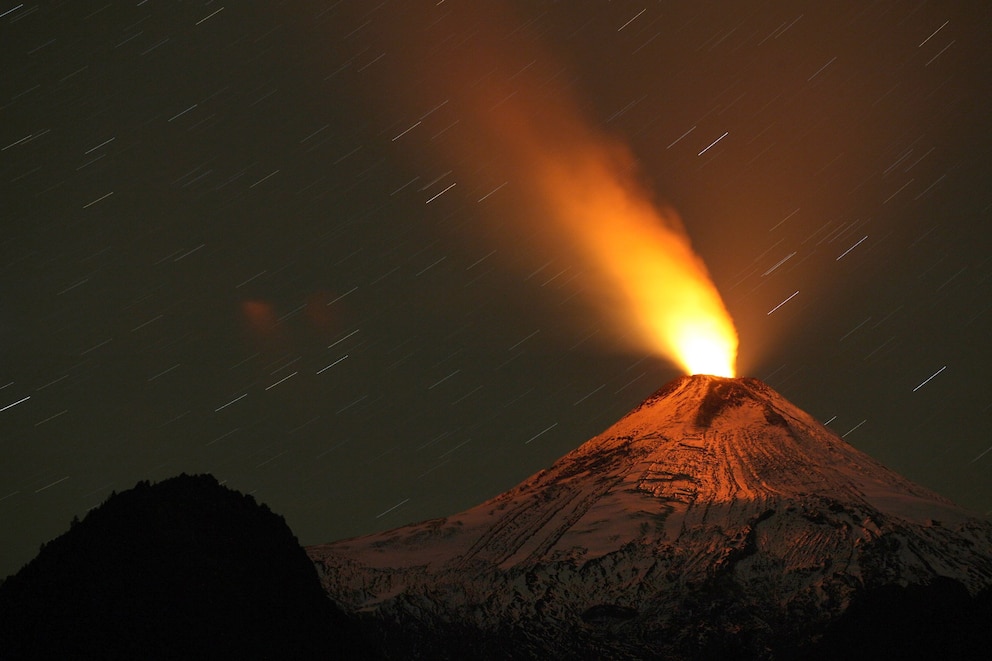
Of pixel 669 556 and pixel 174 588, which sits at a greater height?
pixel 174 588

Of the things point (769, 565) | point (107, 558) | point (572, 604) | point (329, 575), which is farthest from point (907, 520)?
point (107, 558)

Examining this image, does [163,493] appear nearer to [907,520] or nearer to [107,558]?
[107,558]

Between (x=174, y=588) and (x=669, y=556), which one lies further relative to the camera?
(x=669, y=556)

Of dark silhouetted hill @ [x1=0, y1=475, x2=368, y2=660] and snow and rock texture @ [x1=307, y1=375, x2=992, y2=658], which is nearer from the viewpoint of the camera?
dark silhouetted hill @ [x1=0, y1=475, x2=368, y2=660]

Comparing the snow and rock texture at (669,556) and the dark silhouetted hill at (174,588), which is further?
the snow and rock texture at (669,556)
